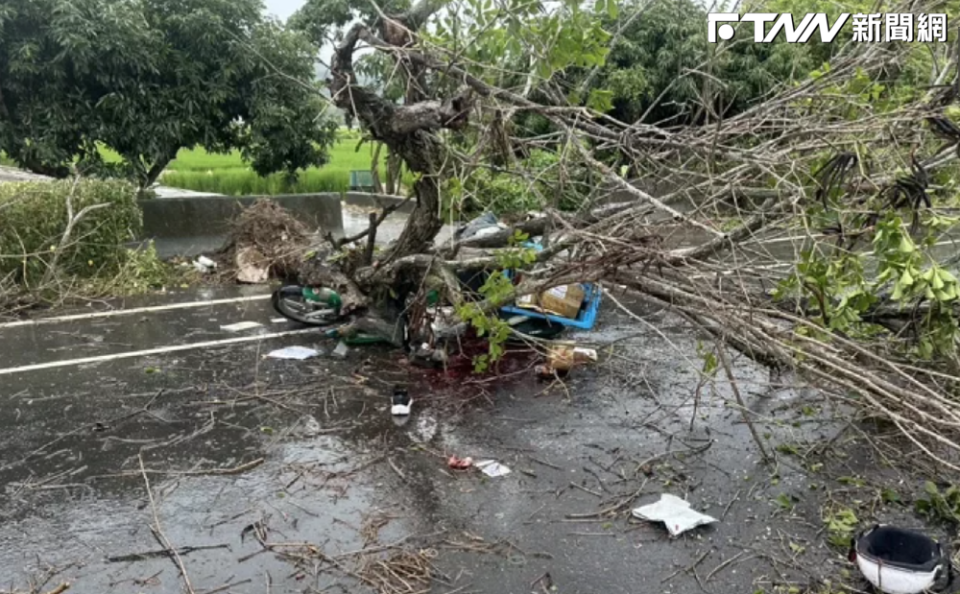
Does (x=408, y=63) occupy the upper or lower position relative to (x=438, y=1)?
lower

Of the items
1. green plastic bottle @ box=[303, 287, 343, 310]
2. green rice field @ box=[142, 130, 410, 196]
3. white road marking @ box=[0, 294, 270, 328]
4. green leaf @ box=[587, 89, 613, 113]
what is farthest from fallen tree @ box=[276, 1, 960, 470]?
green rice field @ box=[142, 130, 410, 196]

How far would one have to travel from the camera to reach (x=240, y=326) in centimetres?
728

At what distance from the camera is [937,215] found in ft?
12.4

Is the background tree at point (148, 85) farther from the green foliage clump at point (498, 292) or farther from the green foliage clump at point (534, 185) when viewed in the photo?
the green foliage clump at point (498, 292)

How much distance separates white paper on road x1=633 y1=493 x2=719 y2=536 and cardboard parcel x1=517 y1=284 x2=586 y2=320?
235 centimetres

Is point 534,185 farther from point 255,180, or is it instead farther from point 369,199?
point 255,180

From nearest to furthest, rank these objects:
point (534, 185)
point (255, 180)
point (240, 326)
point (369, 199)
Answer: point (534, 185) < point (240, 326) < point (369, 199) < point (255, 180)

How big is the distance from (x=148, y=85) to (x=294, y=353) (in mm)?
5350

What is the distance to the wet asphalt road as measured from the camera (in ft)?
11.4

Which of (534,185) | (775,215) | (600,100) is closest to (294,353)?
(534,185)

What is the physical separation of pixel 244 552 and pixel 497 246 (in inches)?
122

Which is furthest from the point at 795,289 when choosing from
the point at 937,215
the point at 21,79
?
the point at 21,79

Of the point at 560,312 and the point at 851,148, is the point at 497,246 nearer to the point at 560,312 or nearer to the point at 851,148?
the point at 560,312

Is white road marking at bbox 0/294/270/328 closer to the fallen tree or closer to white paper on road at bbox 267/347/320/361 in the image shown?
white paper on road at bbox 267/347/320/361
